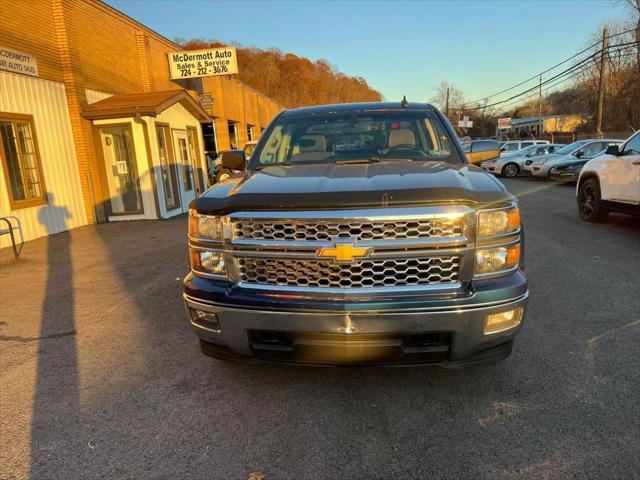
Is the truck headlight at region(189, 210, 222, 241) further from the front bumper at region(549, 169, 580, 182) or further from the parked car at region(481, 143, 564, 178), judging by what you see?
the parked car at region(481, 143, 564, 178)

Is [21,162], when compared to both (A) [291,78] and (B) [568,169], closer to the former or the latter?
(B) [568,169]

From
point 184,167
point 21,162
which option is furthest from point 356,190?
point 184,167

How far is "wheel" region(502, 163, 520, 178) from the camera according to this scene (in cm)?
2131

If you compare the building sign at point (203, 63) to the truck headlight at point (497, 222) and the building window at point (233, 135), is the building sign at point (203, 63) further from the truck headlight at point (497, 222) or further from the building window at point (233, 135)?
the truck headlight at point (497, 222)

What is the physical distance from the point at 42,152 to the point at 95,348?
8.22 m

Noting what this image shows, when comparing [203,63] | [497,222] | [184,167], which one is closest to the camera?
[497,222]

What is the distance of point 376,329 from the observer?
2.27 metres

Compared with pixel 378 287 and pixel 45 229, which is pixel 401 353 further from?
pixel 45 229

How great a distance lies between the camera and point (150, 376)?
3.19 m

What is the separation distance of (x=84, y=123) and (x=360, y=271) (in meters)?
11.4

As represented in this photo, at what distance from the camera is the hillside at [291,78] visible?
6725 cm

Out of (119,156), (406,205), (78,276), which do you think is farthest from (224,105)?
(406,205)

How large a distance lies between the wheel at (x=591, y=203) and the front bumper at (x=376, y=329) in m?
7.19

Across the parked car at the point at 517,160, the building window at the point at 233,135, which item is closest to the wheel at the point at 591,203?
the parked car at the point at 517,160
